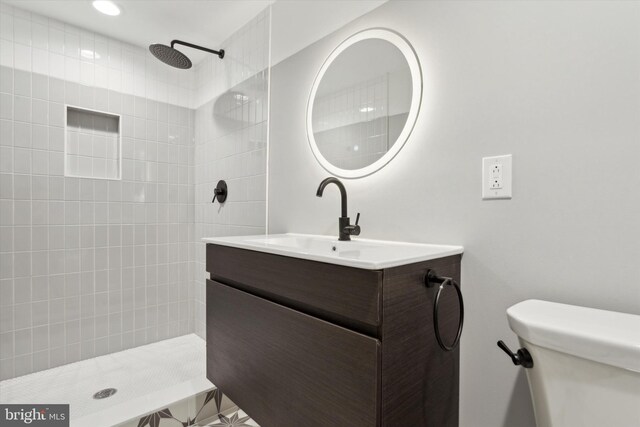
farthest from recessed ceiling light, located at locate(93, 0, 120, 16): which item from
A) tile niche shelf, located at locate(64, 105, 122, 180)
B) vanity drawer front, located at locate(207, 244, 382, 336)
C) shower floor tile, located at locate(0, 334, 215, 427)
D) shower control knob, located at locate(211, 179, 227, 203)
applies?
shower floor tile, located at locate(0, 334, 215, 427)

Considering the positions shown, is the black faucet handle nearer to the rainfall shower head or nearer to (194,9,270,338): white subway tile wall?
(194,9,270,338): white subway tile wall

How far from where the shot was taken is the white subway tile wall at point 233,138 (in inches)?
72.9

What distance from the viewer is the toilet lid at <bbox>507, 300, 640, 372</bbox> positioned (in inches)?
21.5

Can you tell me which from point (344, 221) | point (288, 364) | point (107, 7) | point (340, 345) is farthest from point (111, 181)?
point (340, 345)

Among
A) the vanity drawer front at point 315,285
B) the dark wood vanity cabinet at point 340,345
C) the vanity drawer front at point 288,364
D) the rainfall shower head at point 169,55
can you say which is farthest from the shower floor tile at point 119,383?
the rainfall shower head at point 169,55

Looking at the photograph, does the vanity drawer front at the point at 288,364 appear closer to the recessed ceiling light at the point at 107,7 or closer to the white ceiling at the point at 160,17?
the white ceiling at the point at 160,17

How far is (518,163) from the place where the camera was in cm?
88

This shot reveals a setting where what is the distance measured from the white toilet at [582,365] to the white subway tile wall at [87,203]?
2380 millimetres

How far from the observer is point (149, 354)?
2154 mm

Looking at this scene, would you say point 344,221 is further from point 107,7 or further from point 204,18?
point 107,7

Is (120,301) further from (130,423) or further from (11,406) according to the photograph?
(130,423)

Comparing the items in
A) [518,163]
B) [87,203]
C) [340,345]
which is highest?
[518,163]

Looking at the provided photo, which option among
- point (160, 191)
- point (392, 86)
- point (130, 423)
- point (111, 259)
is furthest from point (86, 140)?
point (392, 86)

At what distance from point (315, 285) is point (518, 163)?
0.67 meters
